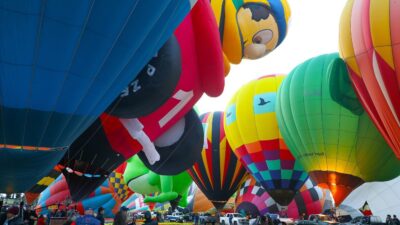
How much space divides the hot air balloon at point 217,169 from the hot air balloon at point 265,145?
1349 mm

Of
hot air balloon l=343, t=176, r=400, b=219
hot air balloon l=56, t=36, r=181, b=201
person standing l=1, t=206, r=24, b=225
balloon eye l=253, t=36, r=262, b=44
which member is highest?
balloon eye l=253, t=36, r=262, b=44

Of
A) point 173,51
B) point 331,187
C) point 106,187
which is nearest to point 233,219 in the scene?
point 331,187

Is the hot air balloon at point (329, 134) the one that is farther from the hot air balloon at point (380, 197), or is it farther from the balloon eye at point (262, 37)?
the hot air balloon at point (380, 197)

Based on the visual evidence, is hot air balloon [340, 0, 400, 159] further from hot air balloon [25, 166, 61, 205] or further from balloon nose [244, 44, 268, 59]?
hot air balloon [25, 166, 61, 205]

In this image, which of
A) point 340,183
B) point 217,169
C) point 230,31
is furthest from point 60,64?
point 217,169

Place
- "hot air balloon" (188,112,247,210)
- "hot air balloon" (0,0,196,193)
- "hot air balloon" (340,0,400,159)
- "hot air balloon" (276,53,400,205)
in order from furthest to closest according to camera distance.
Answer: "hot air balloon" (188,112,247,210) < "hot air balloon" (276,53,400,205) < "hot air balloon" (340,0,400,159) < "hot air balloon" (0,0,196,193)

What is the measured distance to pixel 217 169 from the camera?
13570mm

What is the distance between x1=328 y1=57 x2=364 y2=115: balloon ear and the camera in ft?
28.0

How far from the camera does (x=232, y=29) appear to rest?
20.2 feet

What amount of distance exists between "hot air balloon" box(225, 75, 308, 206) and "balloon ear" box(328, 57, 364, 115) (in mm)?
3341

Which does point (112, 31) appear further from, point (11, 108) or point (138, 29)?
point (11, 108)

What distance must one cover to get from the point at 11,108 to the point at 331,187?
8402 millimetres

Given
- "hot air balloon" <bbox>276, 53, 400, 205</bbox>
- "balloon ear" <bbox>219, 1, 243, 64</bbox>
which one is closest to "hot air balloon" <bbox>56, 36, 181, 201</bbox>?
"balloon ear" <bbox>219, 1, 243, 64</bbox>

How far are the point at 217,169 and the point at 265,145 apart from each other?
2214mm
